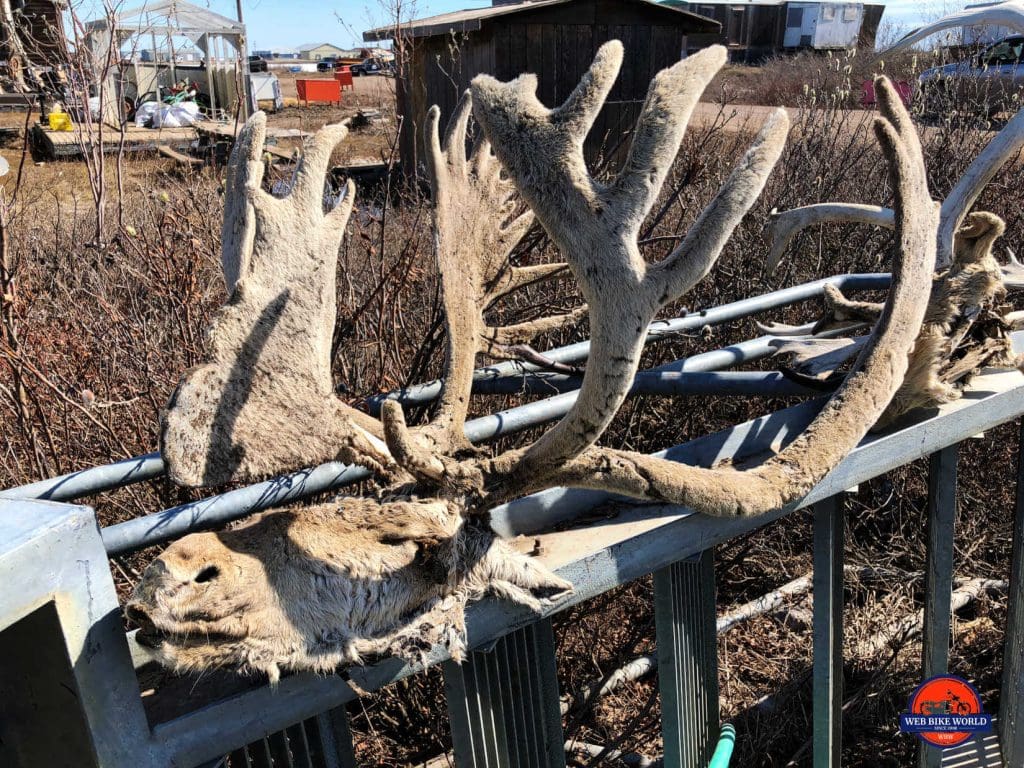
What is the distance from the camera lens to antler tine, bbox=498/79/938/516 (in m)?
1.33

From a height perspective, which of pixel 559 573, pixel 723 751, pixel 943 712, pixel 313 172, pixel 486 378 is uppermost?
pixel 313 172

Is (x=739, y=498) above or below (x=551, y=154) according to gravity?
below

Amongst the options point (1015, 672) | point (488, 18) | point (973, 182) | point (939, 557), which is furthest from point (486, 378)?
point (488, 18)

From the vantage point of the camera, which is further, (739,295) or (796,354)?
(739,295)

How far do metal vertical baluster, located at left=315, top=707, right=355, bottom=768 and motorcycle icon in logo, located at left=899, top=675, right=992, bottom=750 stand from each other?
148 centimetres

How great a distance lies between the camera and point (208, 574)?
1.01 metres

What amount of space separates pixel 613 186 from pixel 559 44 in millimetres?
8184

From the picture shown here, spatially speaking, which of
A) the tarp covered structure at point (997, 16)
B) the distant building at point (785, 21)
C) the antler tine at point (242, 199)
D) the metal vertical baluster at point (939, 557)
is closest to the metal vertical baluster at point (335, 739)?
the antler tine at point (242, 199)

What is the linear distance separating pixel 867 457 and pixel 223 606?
1214 millimetres

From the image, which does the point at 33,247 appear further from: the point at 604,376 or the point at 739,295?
the point at 604,376

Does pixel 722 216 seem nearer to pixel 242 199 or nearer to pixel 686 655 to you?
pixel 242 199

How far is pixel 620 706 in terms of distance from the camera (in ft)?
10.9

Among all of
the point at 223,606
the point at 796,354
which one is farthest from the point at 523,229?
the point at 223,606

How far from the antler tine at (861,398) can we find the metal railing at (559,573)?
0.31 feet
